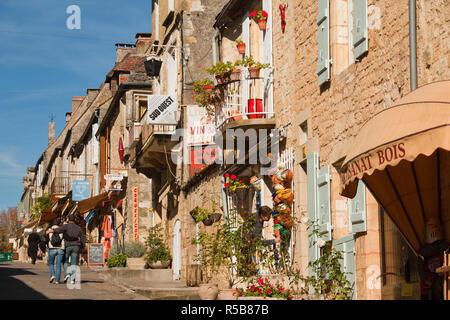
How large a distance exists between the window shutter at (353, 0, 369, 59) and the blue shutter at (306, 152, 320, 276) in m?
1.96

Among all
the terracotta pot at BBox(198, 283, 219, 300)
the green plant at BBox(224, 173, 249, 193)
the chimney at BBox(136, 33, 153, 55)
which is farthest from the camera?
the chimney at BBox(136, 33, 153, 55)

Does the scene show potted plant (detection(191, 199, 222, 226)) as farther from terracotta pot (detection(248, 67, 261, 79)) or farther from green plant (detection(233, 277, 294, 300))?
green plant (detection(233, 277, 294, 300))

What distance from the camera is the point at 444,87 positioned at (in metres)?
8.23

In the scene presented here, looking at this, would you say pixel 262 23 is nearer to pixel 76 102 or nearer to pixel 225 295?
pixel 225 295

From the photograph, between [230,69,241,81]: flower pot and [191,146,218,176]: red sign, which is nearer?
[230,69,241,81]: flower pot

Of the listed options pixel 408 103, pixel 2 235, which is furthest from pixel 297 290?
pixel 2 235

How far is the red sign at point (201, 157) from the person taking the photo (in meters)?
19.4

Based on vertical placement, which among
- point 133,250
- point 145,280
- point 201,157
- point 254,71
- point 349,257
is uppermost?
point 254,71

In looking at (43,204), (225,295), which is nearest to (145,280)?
(225,295)

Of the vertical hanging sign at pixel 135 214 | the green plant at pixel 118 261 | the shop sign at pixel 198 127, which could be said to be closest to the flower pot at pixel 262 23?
the shop sign at pixel 198 127

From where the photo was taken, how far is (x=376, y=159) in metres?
8.46

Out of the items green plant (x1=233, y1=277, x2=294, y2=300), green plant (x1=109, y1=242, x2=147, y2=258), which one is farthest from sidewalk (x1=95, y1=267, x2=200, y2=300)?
green plant (x1=233, y1=277, x2=294, y2=300)

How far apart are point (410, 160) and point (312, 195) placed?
4.58 m

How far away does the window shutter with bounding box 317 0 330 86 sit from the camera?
39.6 ft
